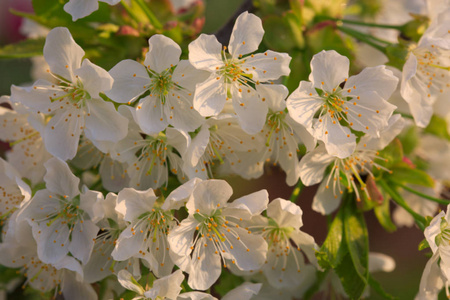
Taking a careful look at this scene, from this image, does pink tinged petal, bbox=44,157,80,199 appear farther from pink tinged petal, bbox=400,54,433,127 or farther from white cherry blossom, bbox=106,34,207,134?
pink tinged petal, bbox=400,54,433,127

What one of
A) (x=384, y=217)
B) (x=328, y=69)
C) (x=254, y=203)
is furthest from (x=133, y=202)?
(x=384, y=217)

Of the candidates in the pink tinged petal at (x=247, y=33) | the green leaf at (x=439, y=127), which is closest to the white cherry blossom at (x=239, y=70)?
the pink tinged petal at (x=247, y=33)

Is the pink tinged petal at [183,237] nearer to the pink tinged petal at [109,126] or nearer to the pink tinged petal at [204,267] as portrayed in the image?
the pink tinged petal at [204,267]

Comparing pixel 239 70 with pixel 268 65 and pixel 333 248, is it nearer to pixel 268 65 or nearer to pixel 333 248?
pixel 268 65

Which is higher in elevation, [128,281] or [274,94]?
[274,94]

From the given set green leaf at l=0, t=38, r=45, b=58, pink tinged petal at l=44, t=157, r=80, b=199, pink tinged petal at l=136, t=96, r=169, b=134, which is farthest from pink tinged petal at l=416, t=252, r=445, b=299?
green leaf at l=0, t=38, r=45, b=58

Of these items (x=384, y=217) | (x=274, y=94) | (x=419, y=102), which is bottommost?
(x=384, y=217)
